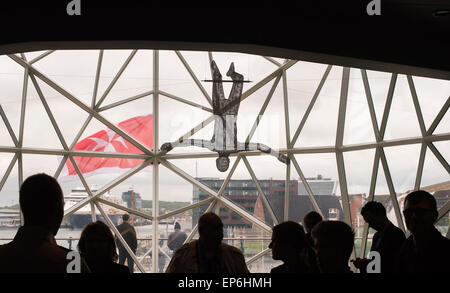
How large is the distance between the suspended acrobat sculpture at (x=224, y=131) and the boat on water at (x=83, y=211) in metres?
3.76

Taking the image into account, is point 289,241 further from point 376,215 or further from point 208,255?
point 376,215

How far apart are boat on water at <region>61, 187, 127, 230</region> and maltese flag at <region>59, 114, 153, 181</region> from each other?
0.91 m

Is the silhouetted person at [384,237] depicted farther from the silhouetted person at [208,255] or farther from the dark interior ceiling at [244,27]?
the dark interior ceiling at [244,27]

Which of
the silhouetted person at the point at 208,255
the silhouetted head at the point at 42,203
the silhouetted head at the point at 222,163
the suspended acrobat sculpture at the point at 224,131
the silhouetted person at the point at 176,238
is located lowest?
the silhouetted person at the point at 176,238

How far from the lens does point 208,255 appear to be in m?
7.77

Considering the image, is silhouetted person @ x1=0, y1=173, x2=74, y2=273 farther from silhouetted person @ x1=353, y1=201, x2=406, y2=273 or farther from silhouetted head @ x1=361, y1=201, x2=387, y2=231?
silhouetted head @ x1=361, y1=201, x2=387, y2=231

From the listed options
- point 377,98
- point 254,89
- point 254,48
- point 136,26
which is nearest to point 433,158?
point 377,98

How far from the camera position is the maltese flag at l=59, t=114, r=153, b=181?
24.8 metres

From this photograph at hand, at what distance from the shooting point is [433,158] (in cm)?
1788

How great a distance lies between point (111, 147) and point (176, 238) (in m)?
5.58

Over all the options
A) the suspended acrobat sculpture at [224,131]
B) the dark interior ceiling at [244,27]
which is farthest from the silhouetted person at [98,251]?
the suspended acrobat sculpture at [224,131]

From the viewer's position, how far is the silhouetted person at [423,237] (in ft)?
19.7

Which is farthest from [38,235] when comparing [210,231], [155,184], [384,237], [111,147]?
[155,184]

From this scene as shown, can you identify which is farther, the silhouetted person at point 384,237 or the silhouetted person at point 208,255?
the silhouetted person at point 384,237
